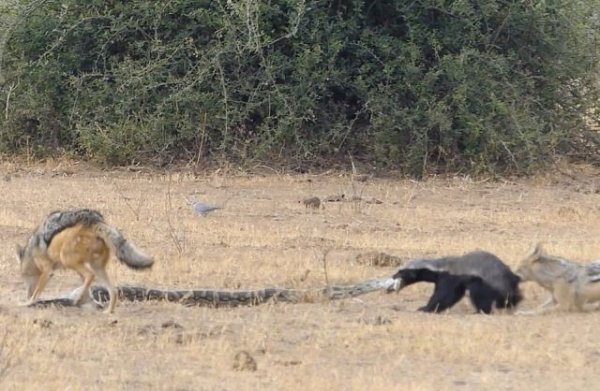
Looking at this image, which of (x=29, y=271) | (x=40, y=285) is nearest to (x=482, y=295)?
(x=40, y=285)

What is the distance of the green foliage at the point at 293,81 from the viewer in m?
18.5

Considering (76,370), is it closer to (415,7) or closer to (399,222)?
(399,222)

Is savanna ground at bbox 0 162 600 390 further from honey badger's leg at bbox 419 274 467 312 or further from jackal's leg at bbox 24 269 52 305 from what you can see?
jackal's leg at bbox 24 269 52 305

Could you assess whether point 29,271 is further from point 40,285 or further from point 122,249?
point 122,249

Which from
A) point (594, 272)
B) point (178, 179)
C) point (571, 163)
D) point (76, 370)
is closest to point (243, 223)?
point (178, 179)

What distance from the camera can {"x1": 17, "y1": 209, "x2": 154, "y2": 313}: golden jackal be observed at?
9.05 metres

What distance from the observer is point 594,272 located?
975cm

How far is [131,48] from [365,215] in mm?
6022

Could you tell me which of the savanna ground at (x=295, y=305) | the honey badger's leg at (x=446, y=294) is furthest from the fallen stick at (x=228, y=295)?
the honey badger's leg at (x=446, y=294)

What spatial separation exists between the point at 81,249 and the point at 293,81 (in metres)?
Answer: 9.98

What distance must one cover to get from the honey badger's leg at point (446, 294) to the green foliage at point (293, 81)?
8843mm

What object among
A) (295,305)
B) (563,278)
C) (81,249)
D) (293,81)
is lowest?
(295,305)

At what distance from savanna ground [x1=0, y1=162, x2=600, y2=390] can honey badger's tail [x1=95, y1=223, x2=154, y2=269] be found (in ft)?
1.38

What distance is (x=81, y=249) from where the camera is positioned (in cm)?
906
